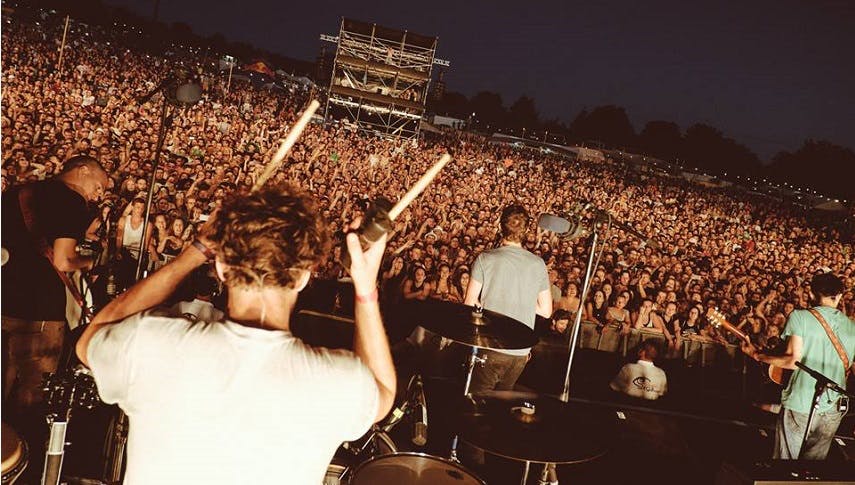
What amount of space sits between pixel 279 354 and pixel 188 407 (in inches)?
7.6

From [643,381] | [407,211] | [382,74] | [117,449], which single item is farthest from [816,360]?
[382,74]

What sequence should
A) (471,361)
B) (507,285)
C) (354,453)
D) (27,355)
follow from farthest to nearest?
(507,285)
(471,361)
(27,355)
(354,453)

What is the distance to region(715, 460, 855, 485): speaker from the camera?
106 inches

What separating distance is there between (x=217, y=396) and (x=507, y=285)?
2470 mm

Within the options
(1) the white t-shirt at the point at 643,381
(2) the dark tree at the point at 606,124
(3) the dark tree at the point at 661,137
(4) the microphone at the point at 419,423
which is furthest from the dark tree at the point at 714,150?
(4) the microphone at the point at 419,423

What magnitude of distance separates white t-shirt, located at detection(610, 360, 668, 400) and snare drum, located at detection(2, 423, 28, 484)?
15.9ft

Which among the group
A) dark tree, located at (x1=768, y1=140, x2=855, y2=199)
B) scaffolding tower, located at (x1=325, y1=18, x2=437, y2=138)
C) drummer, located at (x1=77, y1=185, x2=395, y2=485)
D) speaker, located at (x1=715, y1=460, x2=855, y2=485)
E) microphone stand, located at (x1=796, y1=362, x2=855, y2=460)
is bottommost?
speaker, located at (x1=715, y1=460, x2=855, y2=485)

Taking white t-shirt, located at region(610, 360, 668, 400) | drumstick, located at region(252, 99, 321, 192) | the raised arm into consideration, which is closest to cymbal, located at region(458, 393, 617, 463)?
the raised arm

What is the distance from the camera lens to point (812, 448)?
3.38 m

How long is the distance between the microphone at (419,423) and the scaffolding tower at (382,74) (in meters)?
21.2

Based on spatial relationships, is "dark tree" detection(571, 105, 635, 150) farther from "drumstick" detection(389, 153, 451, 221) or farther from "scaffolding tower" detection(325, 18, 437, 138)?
"drumstick" detection(389, 153, 451, 221)

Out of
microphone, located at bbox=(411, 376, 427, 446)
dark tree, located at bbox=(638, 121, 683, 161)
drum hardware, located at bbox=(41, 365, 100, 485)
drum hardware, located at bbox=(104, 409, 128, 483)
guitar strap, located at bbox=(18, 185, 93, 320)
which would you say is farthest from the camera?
dark tree, located at bbox=(638, 121, 683, 161)

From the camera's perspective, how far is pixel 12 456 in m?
1.75

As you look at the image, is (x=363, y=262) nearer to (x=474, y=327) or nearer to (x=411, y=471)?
(x=411, y=471)
